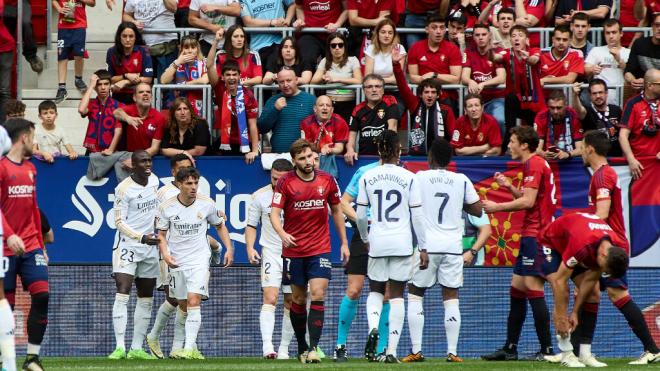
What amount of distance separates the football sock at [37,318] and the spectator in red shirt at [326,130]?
19.3ft

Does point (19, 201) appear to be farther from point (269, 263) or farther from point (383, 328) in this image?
point (383, 328)

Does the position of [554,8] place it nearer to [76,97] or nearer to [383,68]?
[383,68]

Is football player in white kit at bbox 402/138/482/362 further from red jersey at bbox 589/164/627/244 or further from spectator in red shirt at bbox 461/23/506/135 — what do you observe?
spectator in red shirt at bbox 461/23/506/135

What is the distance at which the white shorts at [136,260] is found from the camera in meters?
15.8

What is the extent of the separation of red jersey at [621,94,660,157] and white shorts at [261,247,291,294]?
5010 millimetres

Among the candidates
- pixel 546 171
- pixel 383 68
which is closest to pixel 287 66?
pixel 383 68

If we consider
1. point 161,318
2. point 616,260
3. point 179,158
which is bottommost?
point 161,318

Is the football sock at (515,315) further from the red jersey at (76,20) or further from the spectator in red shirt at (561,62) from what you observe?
the red jersey at (76,20)

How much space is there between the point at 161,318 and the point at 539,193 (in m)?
4.85

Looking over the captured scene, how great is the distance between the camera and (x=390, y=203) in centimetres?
1356

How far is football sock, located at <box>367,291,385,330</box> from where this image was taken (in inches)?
538

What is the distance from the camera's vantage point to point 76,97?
20.9 meters

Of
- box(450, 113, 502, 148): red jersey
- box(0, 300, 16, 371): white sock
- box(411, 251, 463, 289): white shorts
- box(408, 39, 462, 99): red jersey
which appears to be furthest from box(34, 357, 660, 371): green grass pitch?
box(408, 39, 462, 99): red jersey

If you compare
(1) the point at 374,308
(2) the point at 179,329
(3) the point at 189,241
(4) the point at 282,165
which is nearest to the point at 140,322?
(2) the point at 179,329
